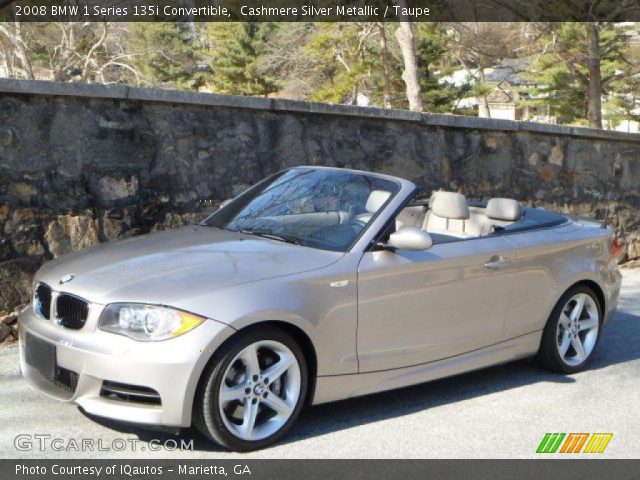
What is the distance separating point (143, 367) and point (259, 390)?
25.1 inches

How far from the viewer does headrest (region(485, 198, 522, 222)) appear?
6.04m

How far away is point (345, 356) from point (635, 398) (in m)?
2.20

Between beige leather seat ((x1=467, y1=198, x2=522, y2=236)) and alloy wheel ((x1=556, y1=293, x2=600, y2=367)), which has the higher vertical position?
beige leather seat ((x1=467, y1=198, x2=522, y2=236))

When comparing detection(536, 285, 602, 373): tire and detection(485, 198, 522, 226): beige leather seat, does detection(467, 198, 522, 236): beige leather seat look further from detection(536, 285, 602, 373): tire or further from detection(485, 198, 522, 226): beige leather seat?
detection(536, 285, 602, 373): tire

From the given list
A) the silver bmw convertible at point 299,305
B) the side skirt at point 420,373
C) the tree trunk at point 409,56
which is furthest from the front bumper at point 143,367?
the tree trunk at point 409,56

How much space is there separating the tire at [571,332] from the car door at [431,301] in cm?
61

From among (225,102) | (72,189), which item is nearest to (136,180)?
(72,189)

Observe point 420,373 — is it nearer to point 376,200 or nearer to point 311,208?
point 376,200

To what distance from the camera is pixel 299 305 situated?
4.48 metres

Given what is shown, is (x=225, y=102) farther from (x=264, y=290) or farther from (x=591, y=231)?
(x=264, y=290)

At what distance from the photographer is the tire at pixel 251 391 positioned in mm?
4199

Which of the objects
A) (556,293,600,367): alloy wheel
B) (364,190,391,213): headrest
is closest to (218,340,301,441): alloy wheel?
(364,190,391,213): headrest

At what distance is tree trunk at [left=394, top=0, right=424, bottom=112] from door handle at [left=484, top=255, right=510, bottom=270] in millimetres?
17611

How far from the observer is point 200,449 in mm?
4418
